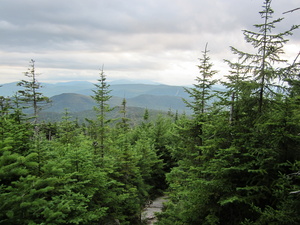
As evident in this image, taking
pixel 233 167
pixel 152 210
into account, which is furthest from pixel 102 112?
pixel 152 210

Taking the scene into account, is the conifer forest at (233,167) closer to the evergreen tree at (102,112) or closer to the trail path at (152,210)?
the evergreen tree at (102,112)

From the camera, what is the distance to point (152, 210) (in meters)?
19.1

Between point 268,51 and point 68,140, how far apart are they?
15.0 m

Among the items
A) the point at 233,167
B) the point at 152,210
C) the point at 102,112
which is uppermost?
the point at 102,112

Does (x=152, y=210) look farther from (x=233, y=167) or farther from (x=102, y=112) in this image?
(x=233, y=167)

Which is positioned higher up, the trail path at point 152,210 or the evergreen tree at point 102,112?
the evergreen tree at point 102,112

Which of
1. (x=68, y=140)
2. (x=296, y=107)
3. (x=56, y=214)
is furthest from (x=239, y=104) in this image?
(x=68, y=140)

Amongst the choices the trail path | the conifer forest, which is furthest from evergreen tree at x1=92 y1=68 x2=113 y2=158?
the trail path

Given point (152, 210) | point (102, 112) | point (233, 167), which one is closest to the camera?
point (233, 167)

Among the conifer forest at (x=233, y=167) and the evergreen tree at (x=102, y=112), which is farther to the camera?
the evergreen tree at (x=102, y=112)

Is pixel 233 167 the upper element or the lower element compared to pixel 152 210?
upper

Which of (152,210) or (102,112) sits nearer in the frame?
(102,112)

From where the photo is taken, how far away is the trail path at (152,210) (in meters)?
16.9

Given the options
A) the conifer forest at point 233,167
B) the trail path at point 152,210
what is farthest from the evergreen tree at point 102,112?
the trail path at point 152,210
